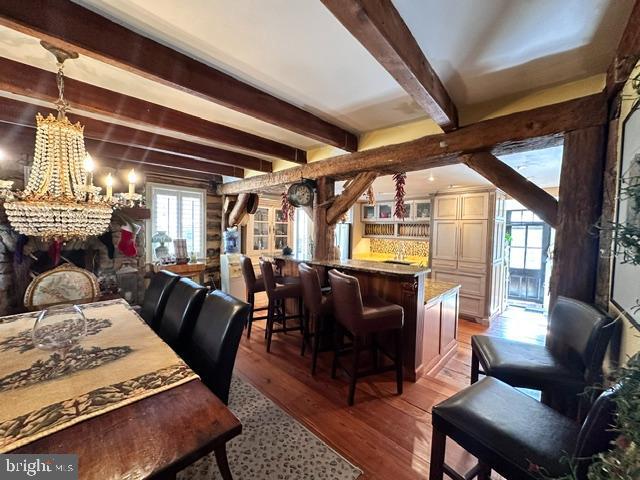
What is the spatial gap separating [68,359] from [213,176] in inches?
162

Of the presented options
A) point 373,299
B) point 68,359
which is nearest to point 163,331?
point 68,359

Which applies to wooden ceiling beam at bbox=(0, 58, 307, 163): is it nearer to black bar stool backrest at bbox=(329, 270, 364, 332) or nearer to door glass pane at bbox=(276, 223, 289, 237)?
black bar stool backrest at bbox=(329, 270, 364, 332)

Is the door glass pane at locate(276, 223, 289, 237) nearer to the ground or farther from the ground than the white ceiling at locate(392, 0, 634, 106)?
nearer to the ground

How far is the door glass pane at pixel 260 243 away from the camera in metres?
5.32

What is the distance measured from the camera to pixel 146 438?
2.61ft

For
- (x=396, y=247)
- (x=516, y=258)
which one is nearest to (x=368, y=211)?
(x=396, y=247)

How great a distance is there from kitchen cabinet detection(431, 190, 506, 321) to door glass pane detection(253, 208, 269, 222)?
10.9ft

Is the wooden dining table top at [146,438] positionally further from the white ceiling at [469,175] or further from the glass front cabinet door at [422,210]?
the glass front cabinet door at [422,210]

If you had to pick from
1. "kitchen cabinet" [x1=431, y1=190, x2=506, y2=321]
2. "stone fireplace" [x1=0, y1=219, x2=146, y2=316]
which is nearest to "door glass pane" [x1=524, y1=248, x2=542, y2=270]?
"kitchen cabinet" [x1=431, y1=190, x2=506, y2=321]

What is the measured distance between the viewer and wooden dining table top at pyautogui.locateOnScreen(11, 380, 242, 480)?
707mm

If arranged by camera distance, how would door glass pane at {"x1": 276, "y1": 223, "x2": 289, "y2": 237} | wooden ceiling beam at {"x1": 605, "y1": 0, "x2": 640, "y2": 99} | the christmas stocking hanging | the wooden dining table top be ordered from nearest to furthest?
the wooden dining table top < wooden ceiling beam at {"x1": 605, "y1": 0, "x2": 640, "y2": 99} < the christmas stocking hanging < door glass pane at {"x1": 276, "y1": 223, "x2": 289, "y2": 237}

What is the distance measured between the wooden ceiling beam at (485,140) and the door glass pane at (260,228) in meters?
2.56

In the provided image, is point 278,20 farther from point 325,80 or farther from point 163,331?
point 163,331

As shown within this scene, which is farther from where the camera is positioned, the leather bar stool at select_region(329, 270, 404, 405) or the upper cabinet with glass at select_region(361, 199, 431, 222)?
the upper cabinet with glass at select_region(361, 199, 431, 222)
